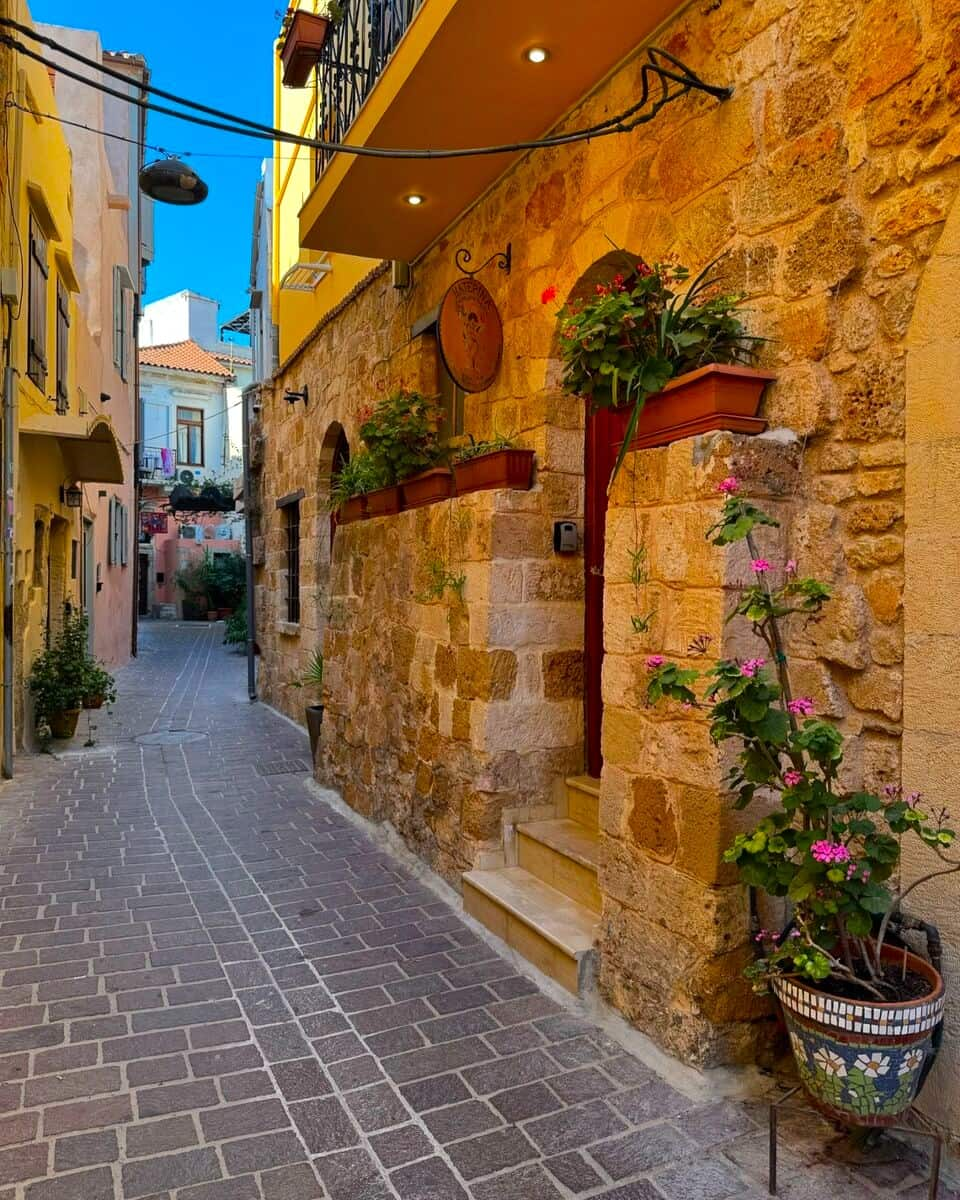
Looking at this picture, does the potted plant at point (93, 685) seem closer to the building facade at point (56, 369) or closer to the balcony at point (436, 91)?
the building facade at point (56, 369)

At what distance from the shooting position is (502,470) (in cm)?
400

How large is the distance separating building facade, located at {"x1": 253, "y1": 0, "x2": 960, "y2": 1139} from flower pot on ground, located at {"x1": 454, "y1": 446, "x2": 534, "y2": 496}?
0.29 feet

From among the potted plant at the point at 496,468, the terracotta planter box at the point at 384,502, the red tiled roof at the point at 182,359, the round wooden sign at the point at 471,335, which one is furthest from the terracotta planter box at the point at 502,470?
the red tiled roof at the point at 182,359

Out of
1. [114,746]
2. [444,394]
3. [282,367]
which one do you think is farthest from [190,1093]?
[282,367]

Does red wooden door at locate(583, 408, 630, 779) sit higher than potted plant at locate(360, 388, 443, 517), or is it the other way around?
potted plant at locate(360, 388, 443, 517)

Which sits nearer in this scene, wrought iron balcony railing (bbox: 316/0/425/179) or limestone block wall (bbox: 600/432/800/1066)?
limestone block wall (bbox: 600/432/800/1066)

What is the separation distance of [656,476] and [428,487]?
6.72 ft

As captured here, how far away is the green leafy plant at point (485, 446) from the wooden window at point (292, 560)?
5641 millimetres

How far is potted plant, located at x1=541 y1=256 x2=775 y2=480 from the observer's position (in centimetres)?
263

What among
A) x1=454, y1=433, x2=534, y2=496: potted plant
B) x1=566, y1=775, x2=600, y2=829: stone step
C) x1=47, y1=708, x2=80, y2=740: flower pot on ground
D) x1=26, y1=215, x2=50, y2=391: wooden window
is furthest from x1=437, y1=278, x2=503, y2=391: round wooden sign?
x1=47, y1=708, x2=80, y2=740: flower pot on ground

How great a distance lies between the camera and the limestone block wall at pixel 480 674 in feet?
13.0

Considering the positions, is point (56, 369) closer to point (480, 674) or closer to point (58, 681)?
point (58, 681)

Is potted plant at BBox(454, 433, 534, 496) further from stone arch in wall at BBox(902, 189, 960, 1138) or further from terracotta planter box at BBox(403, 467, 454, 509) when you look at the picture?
stone arch in wall at BBox(902, 189, 960, 1138)

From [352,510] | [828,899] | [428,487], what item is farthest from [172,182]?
[828,899]
